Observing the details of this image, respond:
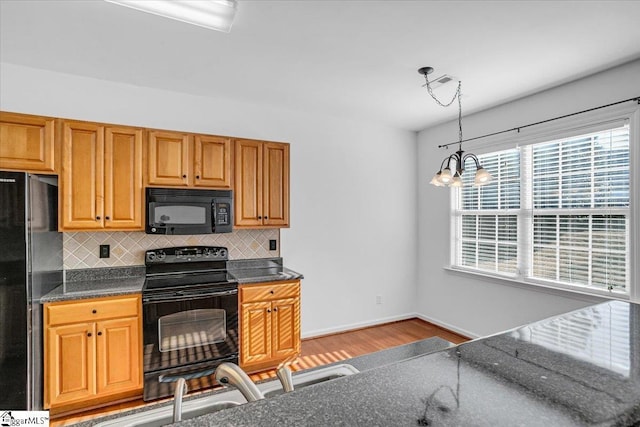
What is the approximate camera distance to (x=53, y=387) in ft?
7.20

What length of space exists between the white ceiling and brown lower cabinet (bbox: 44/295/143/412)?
184 centimetres

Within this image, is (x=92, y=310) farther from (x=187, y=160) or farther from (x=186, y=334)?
(x=187, y=160)

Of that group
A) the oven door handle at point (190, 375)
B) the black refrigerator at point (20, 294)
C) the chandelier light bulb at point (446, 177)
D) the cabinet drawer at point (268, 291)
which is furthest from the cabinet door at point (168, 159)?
the chandelier light bulb at point (446, 177)

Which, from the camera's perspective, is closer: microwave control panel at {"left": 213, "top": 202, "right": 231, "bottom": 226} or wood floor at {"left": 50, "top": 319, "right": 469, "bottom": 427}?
microwave control panel at {"left": 213, "top": 202, "right": 231, "bottom": 226}

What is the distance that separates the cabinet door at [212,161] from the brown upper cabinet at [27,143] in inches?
39.7

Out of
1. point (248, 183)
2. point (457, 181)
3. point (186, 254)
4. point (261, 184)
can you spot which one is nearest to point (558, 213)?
point (457, 181)

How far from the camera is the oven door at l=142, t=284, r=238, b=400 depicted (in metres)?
2.42

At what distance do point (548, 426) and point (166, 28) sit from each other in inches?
102

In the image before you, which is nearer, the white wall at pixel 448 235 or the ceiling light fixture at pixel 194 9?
the ceiling light fixture at pixel 194 9

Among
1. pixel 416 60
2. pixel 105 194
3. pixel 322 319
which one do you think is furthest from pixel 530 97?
pixel 105 194

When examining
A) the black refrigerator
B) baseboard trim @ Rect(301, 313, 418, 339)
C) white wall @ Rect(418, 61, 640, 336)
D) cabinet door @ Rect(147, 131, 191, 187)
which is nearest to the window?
white wall @ Rect(418, 61, 640, 336)

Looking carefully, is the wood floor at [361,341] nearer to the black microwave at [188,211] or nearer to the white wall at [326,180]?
the white wall at [326,180]

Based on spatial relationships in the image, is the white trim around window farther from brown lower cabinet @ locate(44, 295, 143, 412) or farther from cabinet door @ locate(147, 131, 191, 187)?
brown lower cabinet @ locate(44, 295, 143, 412)

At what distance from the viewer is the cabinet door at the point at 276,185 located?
315 cm
